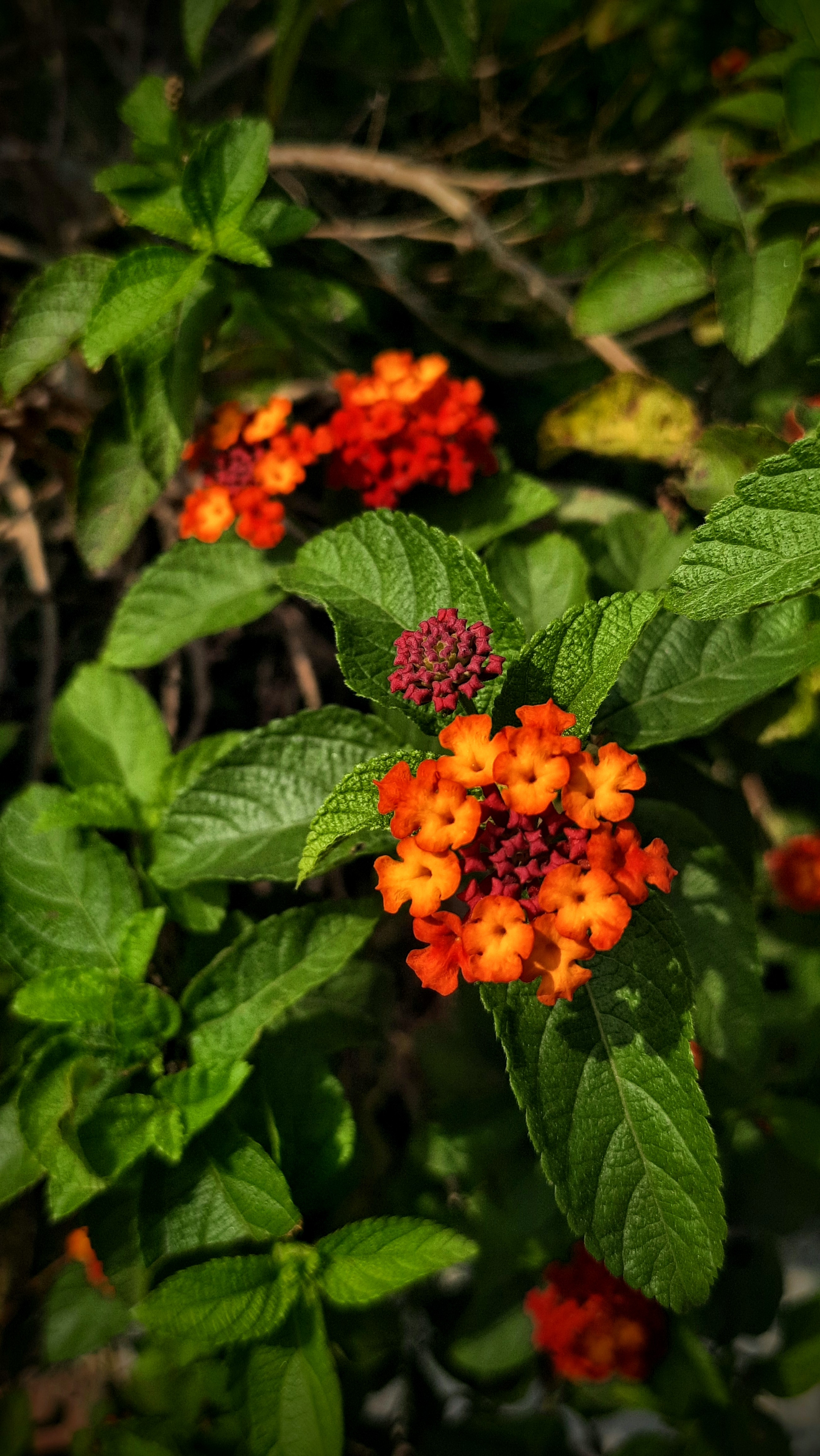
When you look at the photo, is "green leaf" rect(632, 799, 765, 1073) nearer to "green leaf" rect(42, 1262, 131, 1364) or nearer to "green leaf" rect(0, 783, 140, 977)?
"green leaf" rect(0, 783, 140, 977)

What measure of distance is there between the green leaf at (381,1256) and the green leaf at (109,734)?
623 millimetres

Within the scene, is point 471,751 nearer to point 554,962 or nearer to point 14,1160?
point 554,962

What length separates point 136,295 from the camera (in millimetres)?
1069

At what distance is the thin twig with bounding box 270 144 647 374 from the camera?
143 centimetres

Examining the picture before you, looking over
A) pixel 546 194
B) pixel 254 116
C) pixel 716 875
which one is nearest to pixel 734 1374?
pixel 716 875

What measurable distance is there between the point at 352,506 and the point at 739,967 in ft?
2.70

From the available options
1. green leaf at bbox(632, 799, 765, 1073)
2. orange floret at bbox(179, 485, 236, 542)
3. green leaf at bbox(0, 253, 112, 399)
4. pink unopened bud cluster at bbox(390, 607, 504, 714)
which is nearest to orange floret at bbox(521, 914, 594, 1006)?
pink unopened bud cluster at bbox(390, 607, 504, 714)

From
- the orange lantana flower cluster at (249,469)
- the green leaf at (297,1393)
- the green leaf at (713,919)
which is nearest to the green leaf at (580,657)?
the green leaf at (713,919)

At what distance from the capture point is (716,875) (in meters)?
1.11

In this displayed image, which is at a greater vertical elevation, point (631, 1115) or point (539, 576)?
point (539, 576)

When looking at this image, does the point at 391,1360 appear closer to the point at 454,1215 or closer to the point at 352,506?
the point at 454,1215

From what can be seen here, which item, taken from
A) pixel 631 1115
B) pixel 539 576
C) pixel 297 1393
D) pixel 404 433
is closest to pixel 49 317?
pixel 404 433

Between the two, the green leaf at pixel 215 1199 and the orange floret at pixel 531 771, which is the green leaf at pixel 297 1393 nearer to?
the green leaf at pixel 215 1199

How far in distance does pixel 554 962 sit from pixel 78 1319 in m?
1.18
